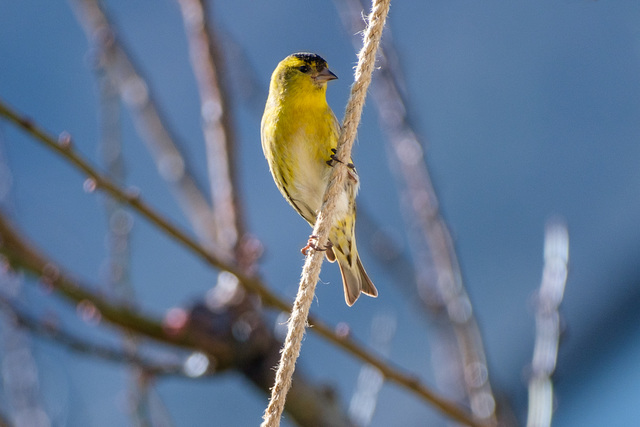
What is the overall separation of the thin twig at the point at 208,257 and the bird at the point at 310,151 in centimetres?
36

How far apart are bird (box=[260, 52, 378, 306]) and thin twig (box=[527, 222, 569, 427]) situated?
2.06 feet

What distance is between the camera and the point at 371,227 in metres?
3.41

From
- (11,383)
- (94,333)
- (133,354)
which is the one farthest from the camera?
(94,333)

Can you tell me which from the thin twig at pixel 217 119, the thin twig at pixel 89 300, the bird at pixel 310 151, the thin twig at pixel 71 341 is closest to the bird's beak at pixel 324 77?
the bird at pixel 310 151

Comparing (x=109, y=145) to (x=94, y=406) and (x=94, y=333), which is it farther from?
(x=94, y=406)

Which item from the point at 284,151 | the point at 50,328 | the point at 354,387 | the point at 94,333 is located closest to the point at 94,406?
the point at 94,333

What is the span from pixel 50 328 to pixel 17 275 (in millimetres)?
359

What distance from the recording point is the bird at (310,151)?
297 centimetres

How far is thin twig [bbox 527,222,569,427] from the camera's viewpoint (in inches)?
103

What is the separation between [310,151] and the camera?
9.72 feet

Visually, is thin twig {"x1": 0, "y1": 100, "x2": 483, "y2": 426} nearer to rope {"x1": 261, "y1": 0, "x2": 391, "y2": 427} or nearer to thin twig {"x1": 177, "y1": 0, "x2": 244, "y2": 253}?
rope {"x1": 261, "y1": 0, "x2": 391, "y2": 427}

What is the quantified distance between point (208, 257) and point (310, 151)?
0.68 metres

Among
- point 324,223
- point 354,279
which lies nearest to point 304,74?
point 354,279

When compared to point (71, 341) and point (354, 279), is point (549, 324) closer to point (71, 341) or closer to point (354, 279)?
point (354, 279)
